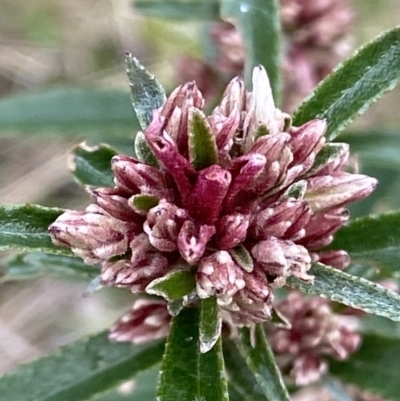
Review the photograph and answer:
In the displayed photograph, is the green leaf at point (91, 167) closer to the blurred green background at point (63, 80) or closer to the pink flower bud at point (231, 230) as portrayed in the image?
the pink flower bud at point (231, 230)

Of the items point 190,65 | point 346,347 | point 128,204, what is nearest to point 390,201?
point 190,65

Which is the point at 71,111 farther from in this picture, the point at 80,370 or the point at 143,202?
the point at 143,202

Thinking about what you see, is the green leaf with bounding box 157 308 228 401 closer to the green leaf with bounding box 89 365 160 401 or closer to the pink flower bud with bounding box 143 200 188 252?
the pink flower bud with bounding box 143 200 188 252

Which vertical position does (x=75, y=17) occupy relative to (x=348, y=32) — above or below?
above

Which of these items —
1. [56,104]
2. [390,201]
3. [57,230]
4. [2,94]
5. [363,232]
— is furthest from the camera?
[2,94]

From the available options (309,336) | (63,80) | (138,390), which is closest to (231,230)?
(309,336)

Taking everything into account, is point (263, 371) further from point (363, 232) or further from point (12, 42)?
point (12, 42)

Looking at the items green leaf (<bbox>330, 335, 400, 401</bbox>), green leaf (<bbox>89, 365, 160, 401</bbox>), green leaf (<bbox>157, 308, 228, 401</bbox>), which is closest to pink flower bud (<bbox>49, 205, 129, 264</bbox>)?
green leaf (<bbox>157, 308, 228, 401</bbox>)
